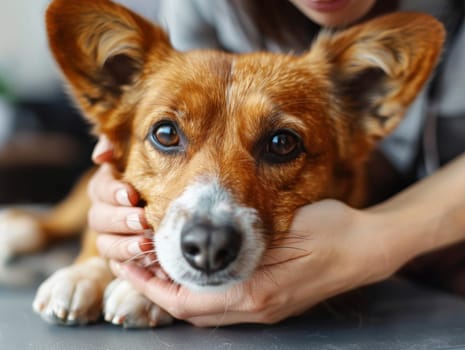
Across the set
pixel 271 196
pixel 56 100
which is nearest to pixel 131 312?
pixel 271 196

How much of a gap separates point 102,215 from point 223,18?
871 millimetres

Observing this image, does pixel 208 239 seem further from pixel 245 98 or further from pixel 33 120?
pixel 33 120

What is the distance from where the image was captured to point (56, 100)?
375 centimetres

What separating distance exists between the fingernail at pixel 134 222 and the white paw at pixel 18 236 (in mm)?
1056

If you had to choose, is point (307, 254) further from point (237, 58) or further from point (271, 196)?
point (237, 58)

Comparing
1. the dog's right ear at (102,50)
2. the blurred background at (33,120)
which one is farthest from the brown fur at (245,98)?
the blurred background at (33,120)

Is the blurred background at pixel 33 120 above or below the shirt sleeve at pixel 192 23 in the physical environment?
below

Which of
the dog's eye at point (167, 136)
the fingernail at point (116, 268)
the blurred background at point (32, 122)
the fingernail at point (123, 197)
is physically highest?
the dog's eye at point (167, 136)

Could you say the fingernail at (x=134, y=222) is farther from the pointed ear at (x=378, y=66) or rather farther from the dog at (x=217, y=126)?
the pointed ear at (x=378, y=66)

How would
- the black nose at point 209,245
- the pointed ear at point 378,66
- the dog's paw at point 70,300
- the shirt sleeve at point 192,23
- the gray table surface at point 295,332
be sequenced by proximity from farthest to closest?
1. the shirt sleeve at point 192,23
2. the pointed ear at point 378,66
3. the dog's paw at point 70,300
4. the gray table surface at point 295,332
5. the black nose at point 209,245

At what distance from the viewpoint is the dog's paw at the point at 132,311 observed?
136 centimetres

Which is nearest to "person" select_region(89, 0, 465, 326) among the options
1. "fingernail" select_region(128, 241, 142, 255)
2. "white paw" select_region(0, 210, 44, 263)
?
"fingernail" select_region(128, 241, 142, 255)

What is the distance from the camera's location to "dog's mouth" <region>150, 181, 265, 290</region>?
117cm

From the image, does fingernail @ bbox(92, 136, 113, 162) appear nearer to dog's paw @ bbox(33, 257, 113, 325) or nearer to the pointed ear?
dog's paw @ bbox(33, 257, 113, 325)
